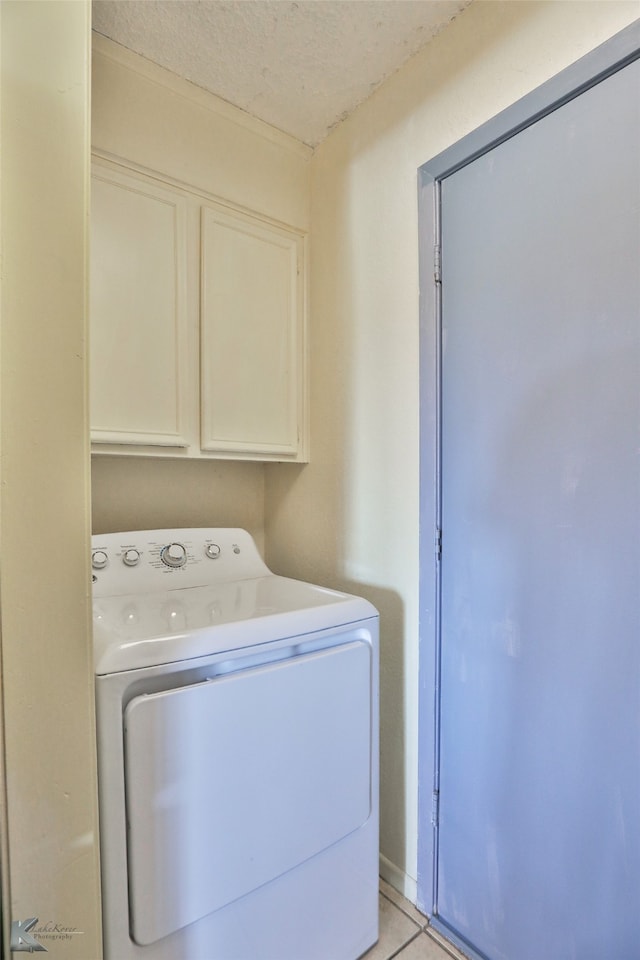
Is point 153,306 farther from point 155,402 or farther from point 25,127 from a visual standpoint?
point 25,127

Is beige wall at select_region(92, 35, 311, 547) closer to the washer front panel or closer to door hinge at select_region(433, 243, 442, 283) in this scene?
door hinge at select_region(433, 243, 442, 283)

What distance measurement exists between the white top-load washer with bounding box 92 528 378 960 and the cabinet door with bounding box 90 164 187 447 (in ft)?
1.52

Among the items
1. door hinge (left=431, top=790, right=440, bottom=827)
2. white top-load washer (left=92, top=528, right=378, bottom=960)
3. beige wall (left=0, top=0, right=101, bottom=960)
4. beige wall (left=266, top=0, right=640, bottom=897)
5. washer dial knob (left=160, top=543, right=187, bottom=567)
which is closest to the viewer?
beige wall (left=0, top=0, right=101, bottom=960)

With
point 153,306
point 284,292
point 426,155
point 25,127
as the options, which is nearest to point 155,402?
point 153,306

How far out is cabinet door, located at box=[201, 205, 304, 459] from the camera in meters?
1.52

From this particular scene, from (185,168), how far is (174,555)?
4.02ft

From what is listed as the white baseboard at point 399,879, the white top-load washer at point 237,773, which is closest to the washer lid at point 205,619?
the white top-load washer at point 237,773

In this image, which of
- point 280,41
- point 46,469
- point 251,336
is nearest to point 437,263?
point 251,336

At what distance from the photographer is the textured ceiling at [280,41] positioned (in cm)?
121

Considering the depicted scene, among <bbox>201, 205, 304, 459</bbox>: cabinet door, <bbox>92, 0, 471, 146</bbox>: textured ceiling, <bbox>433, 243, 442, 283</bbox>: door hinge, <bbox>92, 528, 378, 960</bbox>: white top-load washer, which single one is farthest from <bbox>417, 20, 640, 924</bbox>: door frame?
<bbox>201, 205, 304, 459</bbox>: cabinet door

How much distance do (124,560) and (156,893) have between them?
0.80 meters

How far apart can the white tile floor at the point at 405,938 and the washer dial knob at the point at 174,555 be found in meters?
1.18

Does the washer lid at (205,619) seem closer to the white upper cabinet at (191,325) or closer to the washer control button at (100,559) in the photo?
the washer control button at (100,559)

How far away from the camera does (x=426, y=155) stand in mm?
1311
